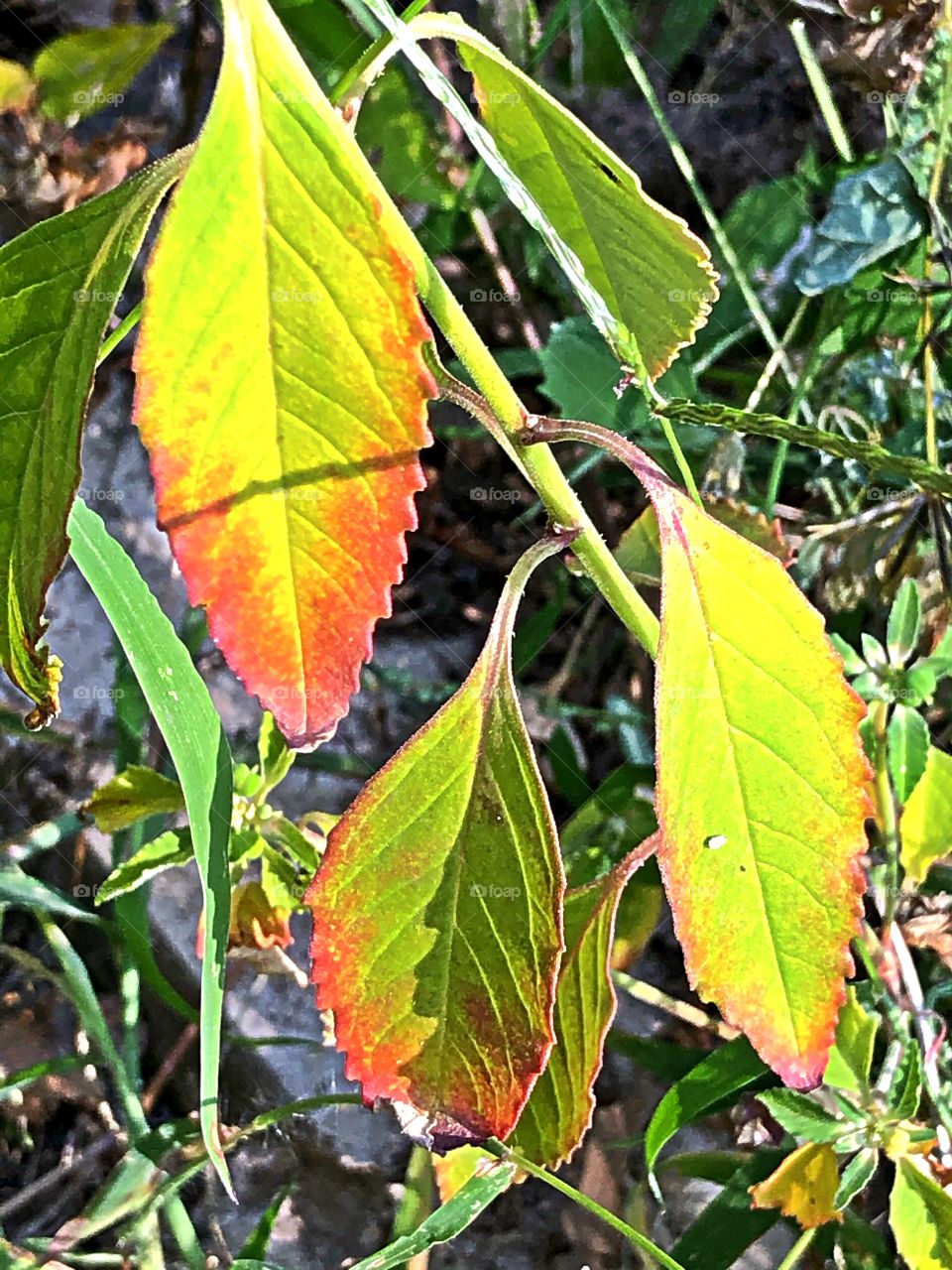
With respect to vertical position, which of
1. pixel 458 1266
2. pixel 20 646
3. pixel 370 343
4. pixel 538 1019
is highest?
pixel 370 343

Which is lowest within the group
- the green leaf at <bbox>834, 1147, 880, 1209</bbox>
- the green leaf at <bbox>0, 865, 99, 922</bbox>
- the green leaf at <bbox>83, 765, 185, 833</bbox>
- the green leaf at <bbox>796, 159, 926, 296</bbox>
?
the green leaf at <bbox>834, 1147, 880, 1209</bbox>

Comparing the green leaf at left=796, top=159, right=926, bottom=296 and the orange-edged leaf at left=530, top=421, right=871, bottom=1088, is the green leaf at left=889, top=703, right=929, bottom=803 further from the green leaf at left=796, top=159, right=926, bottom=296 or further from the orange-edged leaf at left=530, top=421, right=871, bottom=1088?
the green leaf at left=796, top=159, right=926, bottom=296

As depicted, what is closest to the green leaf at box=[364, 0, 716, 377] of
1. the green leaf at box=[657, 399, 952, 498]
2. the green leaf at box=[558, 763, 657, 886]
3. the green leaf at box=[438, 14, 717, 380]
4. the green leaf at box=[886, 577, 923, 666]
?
the green leaf at box=[438, 14, 717, 380]

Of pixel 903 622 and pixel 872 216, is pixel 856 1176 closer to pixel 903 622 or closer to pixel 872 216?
pixel 903 622

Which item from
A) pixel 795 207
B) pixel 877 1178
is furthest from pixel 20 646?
pixel 795 207

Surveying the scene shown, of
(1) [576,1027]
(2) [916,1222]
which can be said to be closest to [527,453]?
(1) [576,1027]

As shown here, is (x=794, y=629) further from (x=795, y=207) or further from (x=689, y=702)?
(x=795, y=207)
